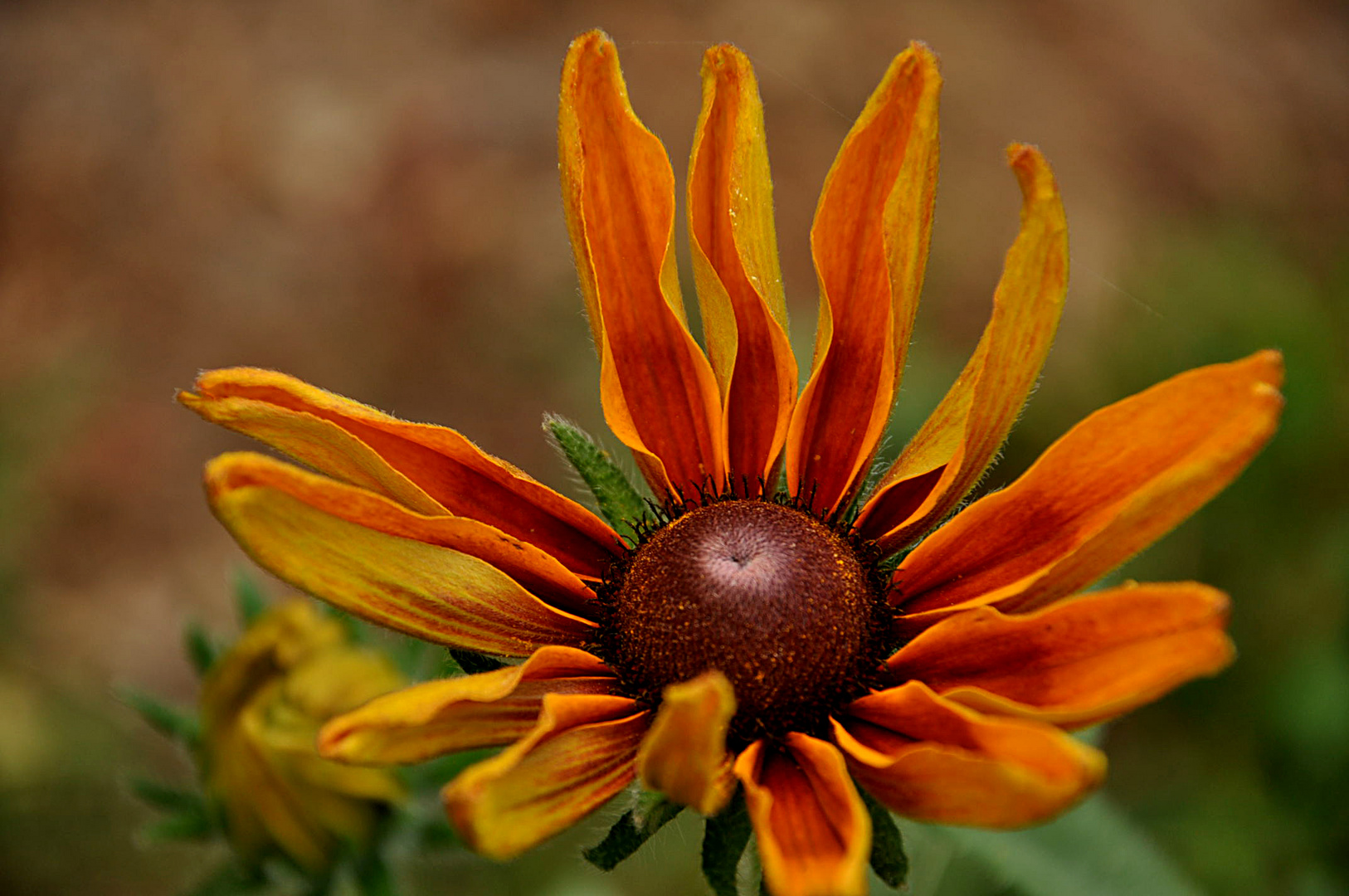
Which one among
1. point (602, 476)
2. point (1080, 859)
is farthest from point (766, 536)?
point (1080, 859)

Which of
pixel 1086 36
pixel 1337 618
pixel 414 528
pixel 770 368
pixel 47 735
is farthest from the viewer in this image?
pixel 1086 36

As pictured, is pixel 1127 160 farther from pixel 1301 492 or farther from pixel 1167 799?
pixel 1167 799

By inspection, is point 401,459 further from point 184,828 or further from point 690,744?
point 184,828

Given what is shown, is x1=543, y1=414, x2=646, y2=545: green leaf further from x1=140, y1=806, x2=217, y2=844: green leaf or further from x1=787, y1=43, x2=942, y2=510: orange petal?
x1=140, y1=806, x2=217, y2=844: green leaf

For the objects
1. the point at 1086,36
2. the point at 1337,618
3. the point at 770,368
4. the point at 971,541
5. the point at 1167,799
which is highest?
the point at 1086,36

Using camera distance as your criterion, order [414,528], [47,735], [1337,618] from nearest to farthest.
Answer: [414,528]
[1337,618]
[47,735]

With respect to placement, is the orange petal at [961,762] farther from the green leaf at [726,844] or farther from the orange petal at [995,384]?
the orange petal at [995,384]

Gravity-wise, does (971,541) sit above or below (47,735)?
above

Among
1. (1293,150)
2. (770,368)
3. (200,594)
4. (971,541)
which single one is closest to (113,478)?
(200,594)

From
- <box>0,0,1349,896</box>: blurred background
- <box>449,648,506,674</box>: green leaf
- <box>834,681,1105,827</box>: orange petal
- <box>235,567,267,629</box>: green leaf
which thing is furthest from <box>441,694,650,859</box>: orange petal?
<box>0,0,1349,896</box>: blurred background

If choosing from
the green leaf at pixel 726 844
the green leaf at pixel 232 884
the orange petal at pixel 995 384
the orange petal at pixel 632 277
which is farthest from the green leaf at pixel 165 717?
the orange petal at pixel 995 384
